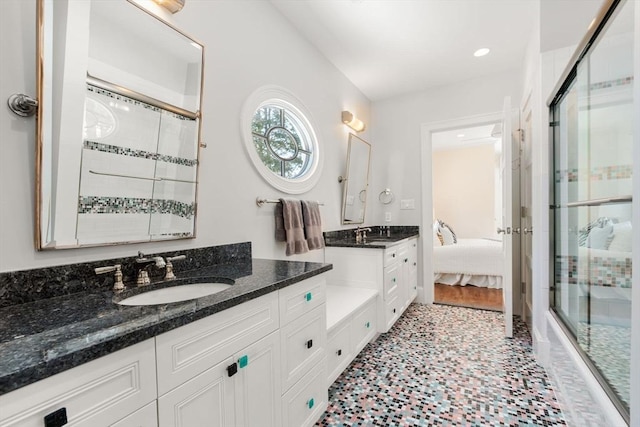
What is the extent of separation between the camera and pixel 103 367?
2.12 ft

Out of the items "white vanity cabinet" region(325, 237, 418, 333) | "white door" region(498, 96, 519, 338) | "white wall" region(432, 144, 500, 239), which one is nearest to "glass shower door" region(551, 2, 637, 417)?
"white door" region(498, 96, 519, 338)

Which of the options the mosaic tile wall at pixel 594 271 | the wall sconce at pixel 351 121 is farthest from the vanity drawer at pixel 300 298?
the wall sconce at pixel 351 121

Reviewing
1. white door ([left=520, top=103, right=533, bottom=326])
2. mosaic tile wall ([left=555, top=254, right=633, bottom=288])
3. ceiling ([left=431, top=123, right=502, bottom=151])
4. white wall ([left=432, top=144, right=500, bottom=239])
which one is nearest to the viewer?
mosaic tile wall ([left=555, top=254, right=633, bottom=288])

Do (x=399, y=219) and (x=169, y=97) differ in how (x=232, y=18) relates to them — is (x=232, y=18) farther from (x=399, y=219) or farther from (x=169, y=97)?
(x=399, y=219)

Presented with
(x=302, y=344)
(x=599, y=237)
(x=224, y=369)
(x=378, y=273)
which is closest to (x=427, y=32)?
(x=599, y=237)

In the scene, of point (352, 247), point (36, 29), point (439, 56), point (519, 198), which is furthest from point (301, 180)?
point (519, 198)

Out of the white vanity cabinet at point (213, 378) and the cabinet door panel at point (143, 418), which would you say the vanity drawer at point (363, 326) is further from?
the cabinet door panel at point (143, 418)

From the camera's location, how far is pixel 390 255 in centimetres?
258

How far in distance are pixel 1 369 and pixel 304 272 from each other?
3.16 feet

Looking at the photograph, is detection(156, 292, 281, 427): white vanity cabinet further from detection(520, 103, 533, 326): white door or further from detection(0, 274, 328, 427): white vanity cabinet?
detection(520, 103, 533, 326): white door

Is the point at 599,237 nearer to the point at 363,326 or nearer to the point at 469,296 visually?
the point at 363,326

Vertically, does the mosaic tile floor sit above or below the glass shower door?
below

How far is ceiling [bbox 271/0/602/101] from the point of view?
201cm

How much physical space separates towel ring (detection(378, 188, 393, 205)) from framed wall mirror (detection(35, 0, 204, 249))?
104 inches
